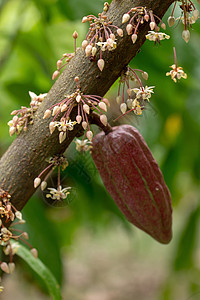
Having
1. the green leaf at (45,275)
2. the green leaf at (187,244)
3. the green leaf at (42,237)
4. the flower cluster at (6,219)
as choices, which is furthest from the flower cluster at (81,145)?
the green leaf at (187,244)

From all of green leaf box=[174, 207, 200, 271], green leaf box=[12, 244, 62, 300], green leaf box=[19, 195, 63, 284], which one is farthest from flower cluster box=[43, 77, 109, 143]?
green leaf box=[174, 207, 200, 271]

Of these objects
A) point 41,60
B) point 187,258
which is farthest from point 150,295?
point 41,60

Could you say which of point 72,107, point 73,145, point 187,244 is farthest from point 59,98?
point 187,244

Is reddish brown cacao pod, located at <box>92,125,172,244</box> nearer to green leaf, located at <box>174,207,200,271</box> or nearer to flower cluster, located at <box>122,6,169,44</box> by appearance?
flower cluster, located at <box>122,6,169,44</box>

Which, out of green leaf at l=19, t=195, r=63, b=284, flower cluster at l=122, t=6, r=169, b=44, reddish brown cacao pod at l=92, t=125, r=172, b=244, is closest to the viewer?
flower cluster at l=122, t=6, r=169, b=44

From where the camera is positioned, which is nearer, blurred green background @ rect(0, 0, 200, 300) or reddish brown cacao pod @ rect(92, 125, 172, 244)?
reddish brown cacao pod @ rect(92, 125, 172, 244)

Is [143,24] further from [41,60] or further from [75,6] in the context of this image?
[41,60]
